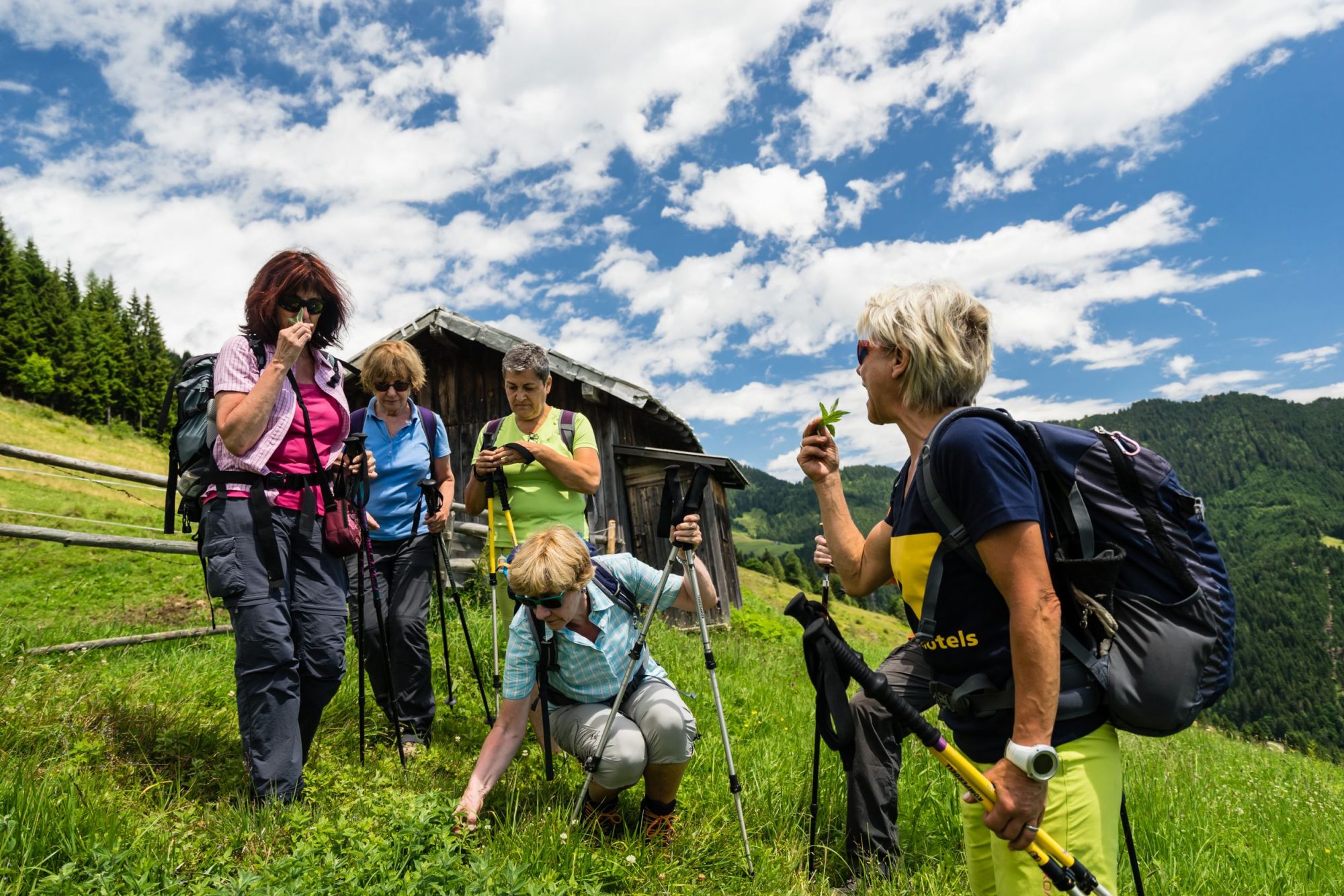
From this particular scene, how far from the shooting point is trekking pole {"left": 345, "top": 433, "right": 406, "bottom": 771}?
3955 mm

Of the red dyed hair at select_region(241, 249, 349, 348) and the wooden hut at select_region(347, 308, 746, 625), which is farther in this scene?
the wooden hut at select_region(347, 308, 746, 625)

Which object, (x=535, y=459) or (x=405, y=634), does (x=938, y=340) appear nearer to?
(x=535, y=459)

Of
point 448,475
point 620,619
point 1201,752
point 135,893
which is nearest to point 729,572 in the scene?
point 1201,752

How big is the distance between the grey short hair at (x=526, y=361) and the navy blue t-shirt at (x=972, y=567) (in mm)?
3128

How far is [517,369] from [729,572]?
12.4 metres

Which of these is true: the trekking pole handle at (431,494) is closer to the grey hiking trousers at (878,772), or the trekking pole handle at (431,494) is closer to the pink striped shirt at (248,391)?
the pink striped shirt at (248,391)

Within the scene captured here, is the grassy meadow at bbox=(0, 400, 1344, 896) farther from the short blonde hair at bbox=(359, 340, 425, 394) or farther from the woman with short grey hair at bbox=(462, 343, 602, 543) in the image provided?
the short blonde hair at bbox=(359, 340, 425, 394)

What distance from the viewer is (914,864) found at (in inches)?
141

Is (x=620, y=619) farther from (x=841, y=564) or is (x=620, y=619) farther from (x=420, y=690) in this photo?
(x=420, y=690)

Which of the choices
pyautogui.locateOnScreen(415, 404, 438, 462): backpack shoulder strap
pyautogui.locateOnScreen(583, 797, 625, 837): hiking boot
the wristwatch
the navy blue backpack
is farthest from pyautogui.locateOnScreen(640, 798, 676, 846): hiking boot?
pyautogui.locateOnScreen(415, 404, 438, 462): backpack shoulder strap

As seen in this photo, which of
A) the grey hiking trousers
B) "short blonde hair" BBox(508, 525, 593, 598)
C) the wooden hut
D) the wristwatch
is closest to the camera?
the wristwatch

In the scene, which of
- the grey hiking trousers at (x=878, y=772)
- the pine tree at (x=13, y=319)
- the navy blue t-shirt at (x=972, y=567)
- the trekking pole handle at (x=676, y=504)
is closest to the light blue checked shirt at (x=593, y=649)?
the trekking pole handle at (x=676, y=504)

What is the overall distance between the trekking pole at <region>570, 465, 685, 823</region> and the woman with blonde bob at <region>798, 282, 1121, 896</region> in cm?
128

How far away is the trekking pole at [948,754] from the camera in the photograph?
1757 mm
